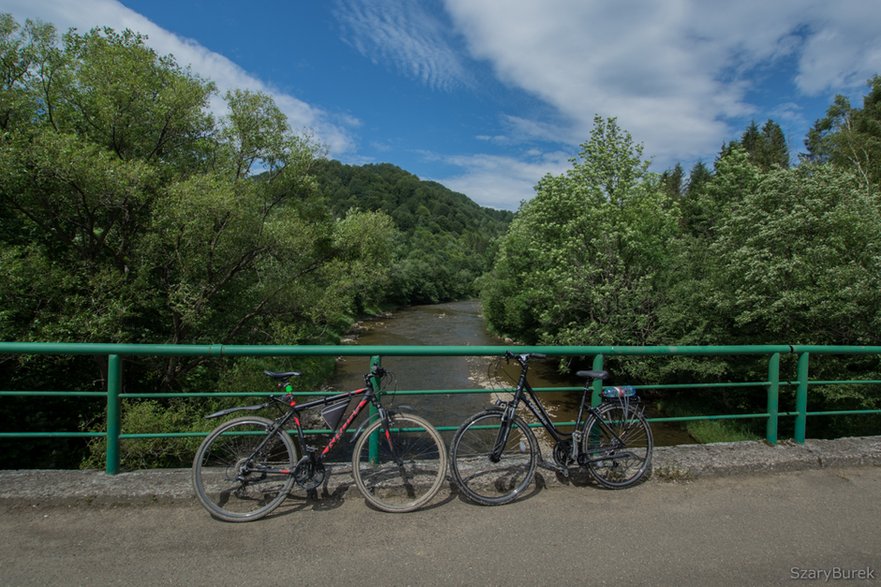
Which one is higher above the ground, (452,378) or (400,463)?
(400,463)

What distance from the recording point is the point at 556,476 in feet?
11.9

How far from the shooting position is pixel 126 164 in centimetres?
1045

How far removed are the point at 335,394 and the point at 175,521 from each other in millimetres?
1242

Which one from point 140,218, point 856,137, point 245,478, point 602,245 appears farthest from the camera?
point 856,137

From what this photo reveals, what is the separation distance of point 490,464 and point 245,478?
5.74 feet

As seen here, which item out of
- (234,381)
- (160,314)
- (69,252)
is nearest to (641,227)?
(234,381)

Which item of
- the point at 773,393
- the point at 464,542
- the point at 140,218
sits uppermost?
the point at 140,218

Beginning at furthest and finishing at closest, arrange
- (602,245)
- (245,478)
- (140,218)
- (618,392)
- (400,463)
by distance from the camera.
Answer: (602,245) < (140,218) < (618,392) < (400,463) < (245,478)

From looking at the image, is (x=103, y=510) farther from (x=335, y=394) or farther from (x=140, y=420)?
(x=140, y=420)

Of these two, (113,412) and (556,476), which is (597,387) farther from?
(113,412)

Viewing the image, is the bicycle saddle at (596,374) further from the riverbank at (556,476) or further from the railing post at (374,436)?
the railing post at (374,436)

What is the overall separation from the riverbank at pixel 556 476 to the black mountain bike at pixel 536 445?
209mm

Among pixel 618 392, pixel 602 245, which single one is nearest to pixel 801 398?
pixel 618 392

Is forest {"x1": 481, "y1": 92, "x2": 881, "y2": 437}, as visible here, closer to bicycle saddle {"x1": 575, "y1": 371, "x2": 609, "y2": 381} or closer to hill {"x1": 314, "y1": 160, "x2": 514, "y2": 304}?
hill {"x1": 314, "y1": 160, "x2": 514, "y2": 304}
